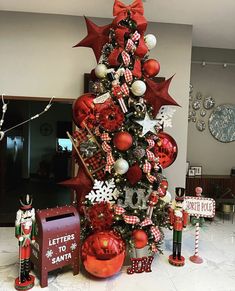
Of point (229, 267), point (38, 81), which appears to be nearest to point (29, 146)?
point (38, 81)

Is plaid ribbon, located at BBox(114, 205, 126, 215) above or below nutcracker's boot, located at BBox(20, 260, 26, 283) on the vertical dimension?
above

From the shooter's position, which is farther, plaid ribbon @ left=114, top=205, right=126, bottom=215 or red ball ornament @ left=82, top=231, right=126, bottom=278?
plaid ribbon @ left=114, top=205, right=126, bottom=215

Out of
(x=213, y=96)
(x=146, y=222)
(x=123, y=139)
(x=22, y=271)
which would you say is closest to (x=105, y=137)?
(x=123, y=139)

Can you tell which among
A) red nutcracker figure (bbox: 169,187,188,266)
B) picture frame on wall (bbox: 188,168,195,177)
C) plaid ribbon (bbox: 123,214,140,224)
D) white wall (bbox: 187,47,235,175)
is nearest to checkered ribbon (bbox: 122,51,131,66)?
red nutcracker figure (bbox: 169,187,188,266)

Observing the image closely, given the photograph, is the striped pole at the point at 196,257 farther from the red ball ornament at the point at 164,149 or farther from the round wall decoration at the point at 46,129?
the round wall decoration at the point at 46,129

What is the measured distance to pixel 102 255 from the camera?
225 cm

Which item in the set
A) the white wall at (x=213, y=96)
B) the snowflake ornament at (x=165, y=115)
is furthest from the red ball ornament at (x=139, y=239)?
the white wall at (x=213, y=96)

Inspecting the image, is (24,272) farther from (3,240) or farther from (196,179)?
(196,179)

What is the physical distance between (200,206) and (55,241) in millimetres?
1501

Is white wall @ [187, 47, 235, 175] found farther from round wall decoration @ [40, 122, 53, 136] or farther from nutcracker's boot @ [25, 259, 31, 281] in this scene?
round wall decoration @ [40, 122, 53, 136]

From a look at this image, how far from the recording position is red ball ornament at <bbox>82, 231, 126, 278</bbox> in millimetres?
2246

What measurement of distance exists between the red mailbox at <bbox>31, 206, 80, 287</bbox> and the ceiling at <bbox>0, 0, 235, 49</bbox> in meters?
2.39

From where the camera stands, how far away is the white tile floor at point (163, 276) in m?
2.25

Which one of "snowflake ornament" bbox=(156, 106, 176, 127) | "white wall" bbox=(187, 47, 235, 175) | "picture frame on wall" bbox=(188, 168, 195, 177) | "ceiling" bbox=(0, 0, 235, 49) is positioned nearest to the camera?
"snowflake ornament" bbox=(156, 106, 176, 127)
